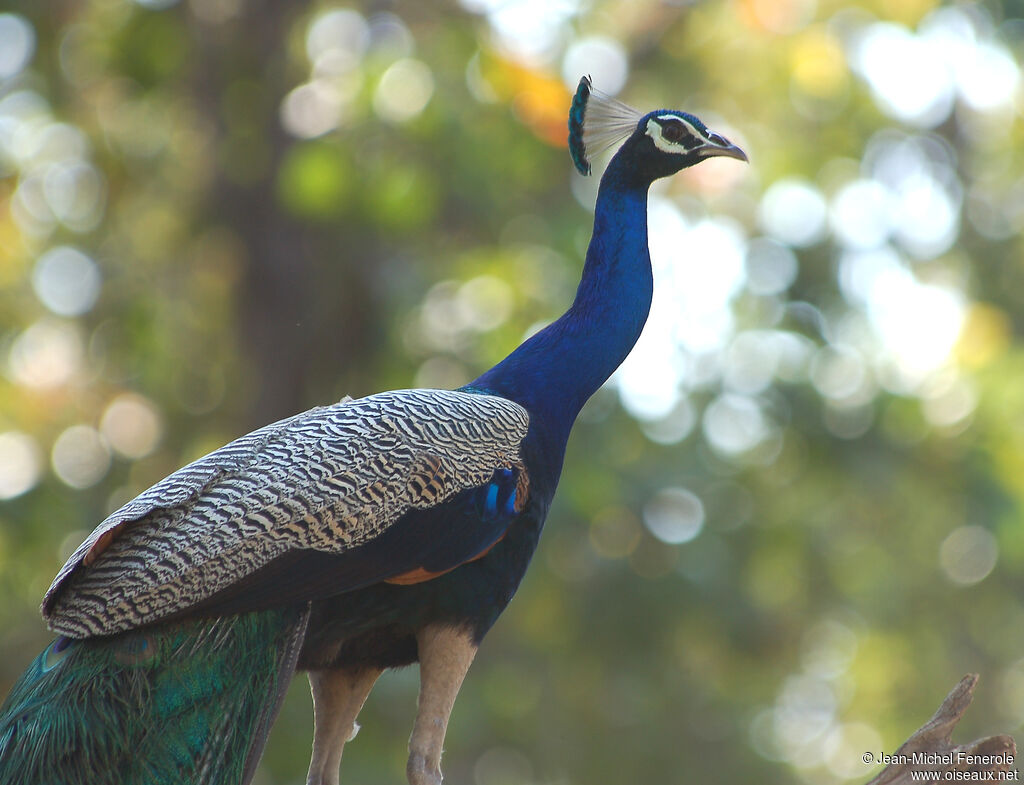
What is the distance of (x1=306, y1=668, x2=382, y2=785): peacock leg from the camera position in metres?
3.53

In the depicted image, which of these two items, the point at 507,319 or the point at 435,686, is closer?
the point at 435,686

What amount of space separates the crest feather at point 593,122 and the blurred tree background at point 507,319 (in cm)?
303

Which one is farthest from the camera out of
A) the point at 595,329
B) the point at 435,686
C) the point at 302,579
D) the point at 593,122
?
the point at 593,122

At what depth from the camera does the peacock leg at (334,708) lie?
3.53 meters

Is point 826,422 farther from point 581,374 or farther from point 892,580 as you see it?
point 581,374

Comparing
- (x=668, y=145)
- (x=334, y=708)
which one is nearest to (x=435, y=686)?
(x=334, y=708)

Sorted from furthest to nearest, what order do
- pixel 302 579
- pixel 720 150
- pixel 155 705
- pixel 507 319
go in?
pixel 507 319
pixel 720 150
pixel 302 579
pixel 155 705

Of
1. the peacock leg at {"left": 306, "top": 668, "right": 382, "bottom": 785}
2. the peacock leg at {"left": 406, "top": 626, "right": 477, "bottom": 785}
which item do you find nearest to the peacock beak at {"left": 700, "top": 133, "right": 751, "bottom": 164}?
the peacock leg at {"left": 406, "top": 626, "right": 477, "bottom": 785}

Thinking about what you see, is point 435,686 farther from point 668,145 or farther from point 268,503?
point 668,145

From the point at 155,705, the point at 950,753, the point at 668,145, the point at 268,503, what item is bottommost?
the point at 155,705

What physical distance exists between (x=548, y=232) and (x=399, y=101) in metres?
1.25

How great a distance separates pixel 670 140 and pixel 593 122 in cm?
30

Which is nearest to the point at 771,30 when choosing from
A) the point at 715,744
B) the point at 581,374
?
the point at 715,744

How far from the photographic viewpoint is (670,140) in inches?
156
